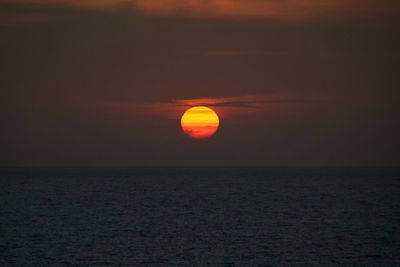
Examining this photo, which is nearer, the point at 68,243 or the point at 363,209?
the point at 68,243

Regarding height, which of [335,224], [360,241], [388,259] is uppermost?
[335,224]

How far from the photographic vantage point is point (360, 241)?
61406 millimetres

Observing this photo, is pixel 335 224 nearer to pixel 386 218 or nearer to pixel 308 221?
pixel 308 221

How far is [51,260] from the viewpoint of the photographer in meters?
48.6

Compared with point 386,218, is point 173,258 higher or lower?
lower

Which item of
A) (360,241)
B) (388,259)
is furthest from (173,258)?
(360,241)

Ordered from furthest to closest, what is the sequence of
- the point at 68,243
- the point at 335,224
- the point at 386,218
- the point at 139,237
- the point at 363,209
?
the point at 363,209 → the point at 386,218 → the point at 335,224 → the point at 139,237 → the point at 68,243

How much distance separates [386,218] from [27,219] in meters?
58.2

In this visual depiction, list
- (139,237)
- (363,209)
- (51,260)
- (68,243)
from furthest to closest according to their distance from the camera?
(363,209), (139,237), (68,243), (51,260)

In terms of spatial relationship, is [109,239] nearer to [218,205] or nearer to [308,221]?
[308,221]

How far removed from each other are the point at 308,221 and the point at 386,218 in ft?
46.4

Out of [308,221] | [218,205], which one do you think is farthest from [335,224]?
[218,205]

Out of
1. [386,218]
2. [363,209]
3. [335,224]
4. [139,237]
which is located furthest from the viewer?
[363,209]

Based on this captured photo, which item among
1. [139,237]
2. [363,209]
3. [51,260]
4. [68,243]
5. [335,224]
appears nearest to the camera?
[51,260]
